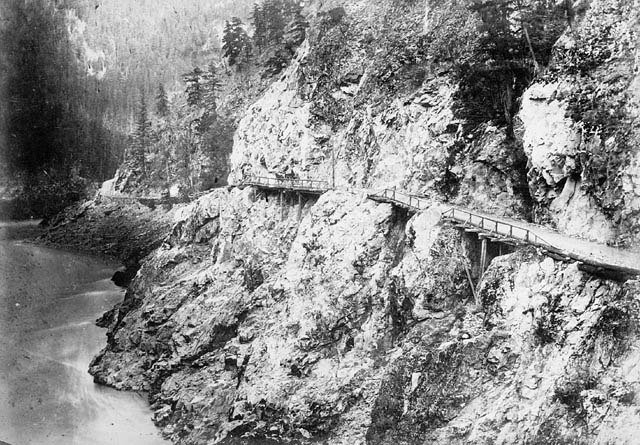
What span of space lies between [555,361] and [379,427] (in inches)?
336

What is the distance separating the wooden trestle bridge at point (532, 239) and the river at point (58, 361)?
18.9 metres

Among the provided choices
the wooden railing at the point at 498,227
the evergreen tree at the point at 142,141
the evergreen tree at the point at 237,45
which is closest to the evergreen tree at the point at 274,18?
the evergreen tree at the point at 237,45

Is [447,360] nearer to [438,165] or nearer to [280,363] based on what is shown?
[280,363]

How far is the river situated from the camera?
108 feet

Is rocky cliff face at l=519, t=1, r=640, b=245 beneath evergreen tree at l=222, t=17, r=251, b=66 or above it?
beneath

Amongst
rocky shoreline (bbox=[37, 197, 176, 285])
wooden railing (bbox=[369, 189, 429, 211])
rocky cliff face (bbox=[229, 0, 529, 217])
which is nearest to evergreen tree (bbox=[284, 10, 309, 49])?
rocky cliff face (bbox=[229, 0, 529, 217])

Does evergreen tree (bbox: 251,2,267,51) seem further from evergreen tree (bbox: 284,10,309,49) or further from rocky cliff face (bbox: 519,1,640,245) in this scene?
rocky cliff face (bbox: 519,1,640,245)

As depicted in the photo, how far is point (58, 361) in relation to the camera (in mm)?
41625

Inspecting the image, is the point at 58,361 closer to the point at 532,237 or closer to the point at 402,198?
the point at 402,198

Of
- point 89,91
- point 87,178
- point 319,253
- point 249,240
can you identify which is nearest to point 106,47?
point 89,91

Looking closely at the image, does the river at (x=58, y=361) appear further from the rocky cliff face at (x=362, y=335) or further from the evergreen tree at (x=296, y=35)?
the evergreen tree at (x=296, y=35)

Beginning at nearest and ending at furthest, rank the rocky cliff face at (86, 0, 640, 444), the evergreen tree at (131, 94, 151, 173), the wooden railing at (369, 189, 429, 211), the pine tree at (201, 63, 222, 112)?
the rocky cliff face at (86, 0, 640, 444)
the wooden railing at (369, 189, 429, 211)
the pine tree at (201, 63, 222, 112)
the evergreen tree at (131, 94, 151, 173)

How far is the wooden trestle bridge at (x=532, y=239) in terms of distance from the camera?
1914cm

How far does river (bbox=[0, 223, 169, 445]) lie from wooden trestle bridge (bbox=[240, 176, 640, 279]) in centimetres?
1888
